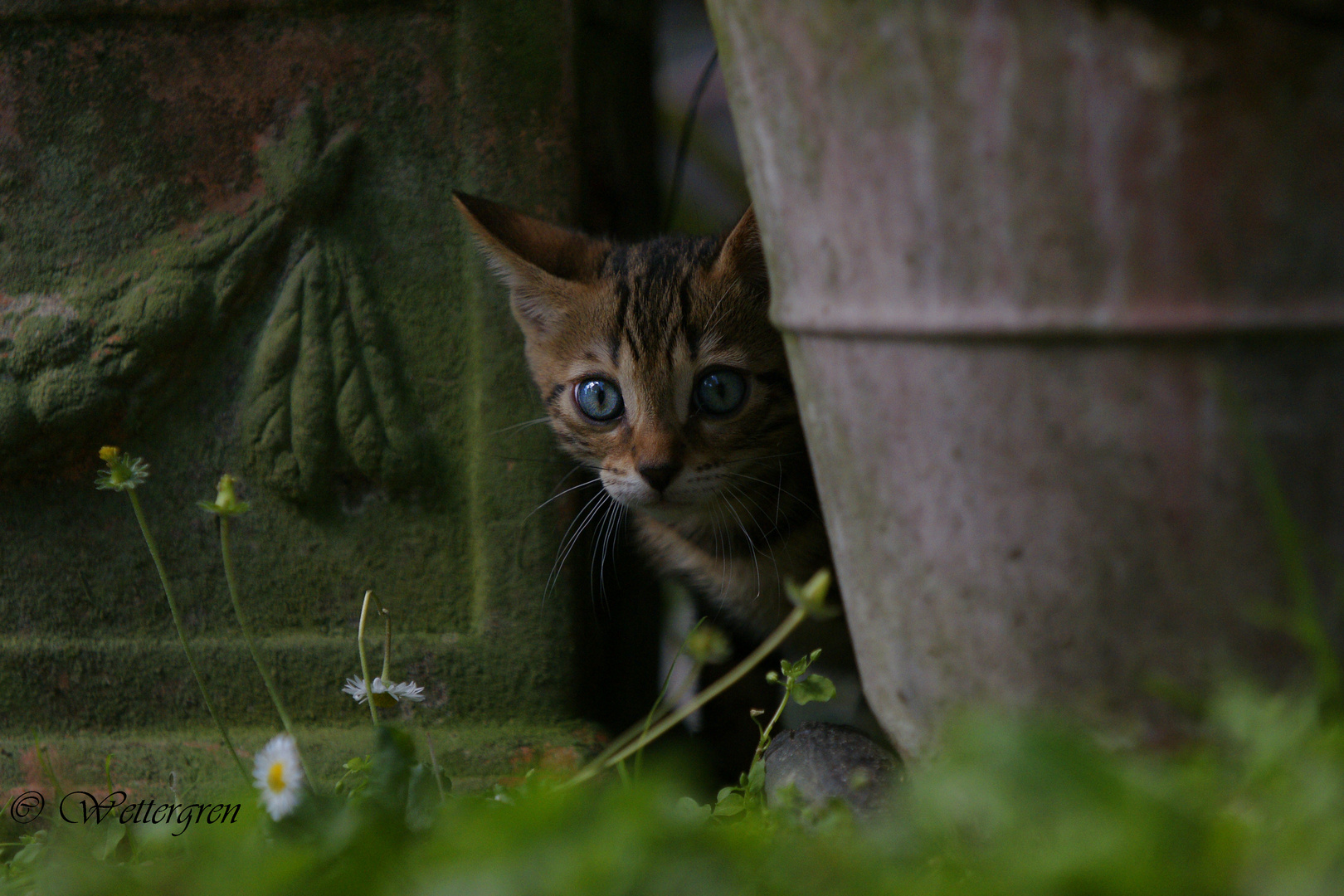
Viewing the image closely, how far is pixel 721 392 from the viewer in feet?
5.12

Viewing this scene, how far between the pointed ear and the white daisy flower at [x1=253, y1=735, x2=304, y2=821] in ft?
3.15

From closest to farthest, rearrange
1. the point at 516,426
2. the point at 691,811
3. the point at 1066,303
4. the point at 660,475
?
the point at 1066,303
the point at 691,811
the point at 660,475
the point at 516,426

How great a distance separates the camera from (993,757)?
2.02ft

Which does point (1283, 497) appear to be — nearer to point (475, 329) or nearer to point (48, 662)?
point (475, 329)

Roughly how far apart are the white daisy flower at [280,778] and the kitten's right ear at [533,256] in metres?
0.80

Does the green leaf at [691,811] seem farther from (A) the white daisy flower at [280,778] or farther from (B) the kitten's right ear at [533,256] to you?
(B) the kitten's right ear at [533,256]

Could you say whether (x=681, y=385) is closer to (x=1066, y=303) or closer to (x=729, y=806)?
(x=729, y=806)

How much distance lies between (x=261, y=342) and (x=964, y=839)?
124 centimetres

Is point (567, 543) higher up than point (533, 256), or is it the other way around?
point (533, 256)

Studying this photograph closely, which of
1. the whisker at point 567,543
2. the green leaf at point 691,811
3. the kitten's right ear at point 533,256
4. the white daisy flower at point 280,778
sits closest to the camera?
the white daisy flower at point 280,778

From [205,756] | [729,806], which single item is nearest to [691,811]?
[729,806]

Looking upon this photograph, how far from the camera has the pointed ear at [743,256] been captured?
1.53m

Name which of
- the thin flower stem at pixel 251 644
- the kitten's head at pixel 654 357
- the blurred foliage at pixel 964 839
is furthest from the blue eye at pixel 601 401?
the blurred foliage at pixel 964 839

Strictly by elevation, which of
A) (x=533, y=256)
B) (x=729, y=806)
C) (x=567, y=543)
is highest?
(x=533, y=256)
